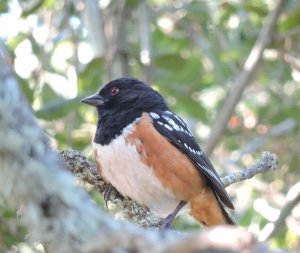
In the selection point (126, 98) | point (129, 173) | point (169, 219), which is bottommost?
point (169, 219)

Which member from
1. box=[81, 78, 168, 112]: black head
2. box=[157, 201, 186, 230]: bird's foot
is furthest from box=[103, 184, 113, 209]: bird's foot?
box=[81, 78, 168, 112]: black head

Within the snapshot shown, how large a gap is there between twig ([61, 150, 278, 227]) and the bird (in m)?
0.05

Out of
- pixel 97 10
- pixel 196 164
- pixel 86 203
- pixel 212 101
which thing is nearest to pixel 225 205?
pixel 196 164

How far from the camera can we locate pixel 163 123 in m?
2.98

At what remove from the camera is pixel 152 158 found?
2.78m

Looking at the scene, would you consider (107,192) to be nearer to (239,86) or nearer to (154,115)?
(154,115)

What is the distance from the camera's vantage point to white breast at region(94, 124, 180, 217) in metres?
2.64

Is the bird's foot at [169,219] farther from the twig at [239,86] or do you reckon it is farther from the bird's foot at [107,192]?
the twig at [239,86]

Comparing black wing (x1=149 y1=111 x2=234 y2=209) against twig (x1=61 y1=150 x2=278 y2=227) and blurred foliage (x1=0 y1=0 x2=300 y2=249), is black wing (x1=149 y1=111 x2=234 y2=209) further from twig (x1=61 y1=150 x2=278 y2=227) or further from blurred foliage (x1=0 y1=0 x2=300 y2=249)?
blurred foliage (x1=0 y1=0 x2=300 y2=249)

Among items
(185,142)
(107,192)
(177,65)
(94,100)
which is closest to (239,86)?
(177,65)

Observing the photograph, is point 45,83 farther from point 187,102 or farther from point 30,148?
point 30,148

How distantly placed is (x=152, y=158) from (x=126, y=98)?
0.50 metres

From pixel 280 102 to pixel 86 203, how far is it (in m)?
3.91

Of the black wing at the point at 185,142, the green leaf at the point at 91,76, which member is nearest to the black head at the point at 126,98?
the black wing at the point at 185,142
